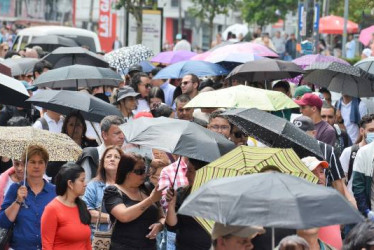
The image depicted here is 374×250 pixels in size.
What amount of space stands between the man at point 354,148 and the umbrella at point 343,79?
3.02 m

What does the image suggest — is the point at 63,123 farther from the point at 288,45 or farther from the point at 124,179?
the point at 288,45

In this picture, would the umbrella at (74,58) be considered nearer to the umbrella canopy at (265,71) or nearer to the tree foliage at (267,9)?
the umbrella canopy at (265,71)

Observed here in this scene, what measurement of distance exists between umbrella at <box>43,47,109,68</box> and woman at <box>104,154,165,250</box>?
1015 cm

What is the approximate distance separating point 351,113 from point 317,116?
3170 millimetres

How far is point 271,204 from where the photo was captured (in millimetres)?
6684

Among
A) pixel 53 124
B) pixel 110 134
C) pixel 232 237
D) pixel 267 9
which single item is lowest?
pixel 267 9

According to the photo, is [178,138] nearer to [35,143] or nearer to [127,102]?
[35,143]

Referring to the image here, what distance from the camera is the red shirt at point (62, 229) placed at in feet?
29.6

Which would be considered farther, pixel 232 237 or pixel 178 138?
pixel 178 138

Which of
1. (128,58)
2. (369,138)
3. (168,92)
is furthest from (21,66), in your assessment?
(369,138)

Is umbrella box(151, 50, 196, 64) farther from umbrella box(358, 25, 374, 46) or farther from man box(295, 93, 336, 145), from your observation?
man box(295, 93, 336, 145)

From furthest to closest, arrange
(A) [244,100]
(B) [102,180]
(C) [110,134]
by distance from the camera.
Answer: (A) [244,100], (C) [110,134], (B) [102,180]

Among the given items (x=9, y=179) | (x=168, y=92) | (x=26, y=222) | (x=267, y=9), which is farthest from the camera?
(x=267, y=9)

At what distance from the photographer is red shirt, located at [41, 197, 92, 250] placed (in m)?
9.02
